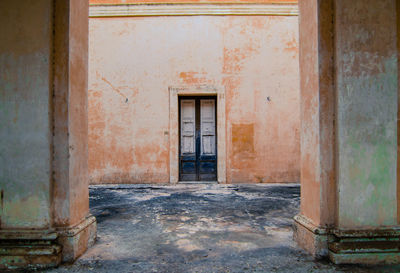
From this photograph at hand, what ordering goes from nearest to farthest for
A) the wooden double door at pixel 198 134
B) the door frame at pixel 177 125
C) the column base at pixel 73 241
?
the column base at pixel 73 241
the door frame at pixel 177 125
the wooden double door at pixel 198 134

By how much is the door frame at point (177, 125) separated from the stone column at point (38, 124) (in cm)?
496

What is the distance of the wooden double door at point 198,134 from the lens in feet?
25.3

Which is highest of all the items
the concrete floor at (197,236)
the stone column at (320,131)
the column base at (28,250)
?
the stone column at (320,131)

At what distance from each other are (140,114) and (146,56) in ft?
5.17

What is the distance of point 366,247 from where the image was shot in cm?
226

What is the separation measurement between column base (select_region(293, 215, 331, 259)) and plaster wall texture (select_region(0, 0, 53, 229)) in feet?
7.40

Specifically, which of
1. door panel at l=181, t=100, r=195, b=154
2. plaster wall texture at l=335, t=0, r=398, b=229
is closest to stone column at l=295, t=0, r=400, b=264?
plaster wall texture at l=335, t=0, r=398, b=229

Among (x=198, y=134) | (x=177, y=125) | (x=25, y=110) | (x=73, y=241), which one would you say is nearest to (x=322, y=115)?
(x=73, y=241)

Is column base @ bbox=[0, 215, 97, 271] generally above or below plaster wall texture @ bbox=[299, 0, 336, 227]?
below

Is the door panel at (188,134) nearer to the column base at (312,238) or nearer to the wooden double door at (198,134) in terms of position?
the wooden double door at (198,134)

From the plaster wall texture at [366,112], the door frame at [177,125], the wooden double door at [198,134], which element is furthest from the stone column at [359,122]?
the wooden double door at [198,134]

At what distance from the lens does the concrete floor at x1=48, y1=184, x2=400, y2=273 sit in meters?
2.24

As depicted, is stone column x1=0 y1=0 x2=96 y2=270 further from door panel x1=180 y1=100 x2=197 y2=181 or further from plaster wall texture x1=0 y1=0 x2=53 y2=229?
door panel x1=180 y1=100 x2=197 y2=181

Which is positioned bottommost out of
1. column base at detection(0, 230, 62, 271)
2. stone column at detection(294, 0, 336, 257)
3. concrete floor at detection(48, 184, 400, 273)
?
concrete floor at detection(48, 184, 400, 273)
